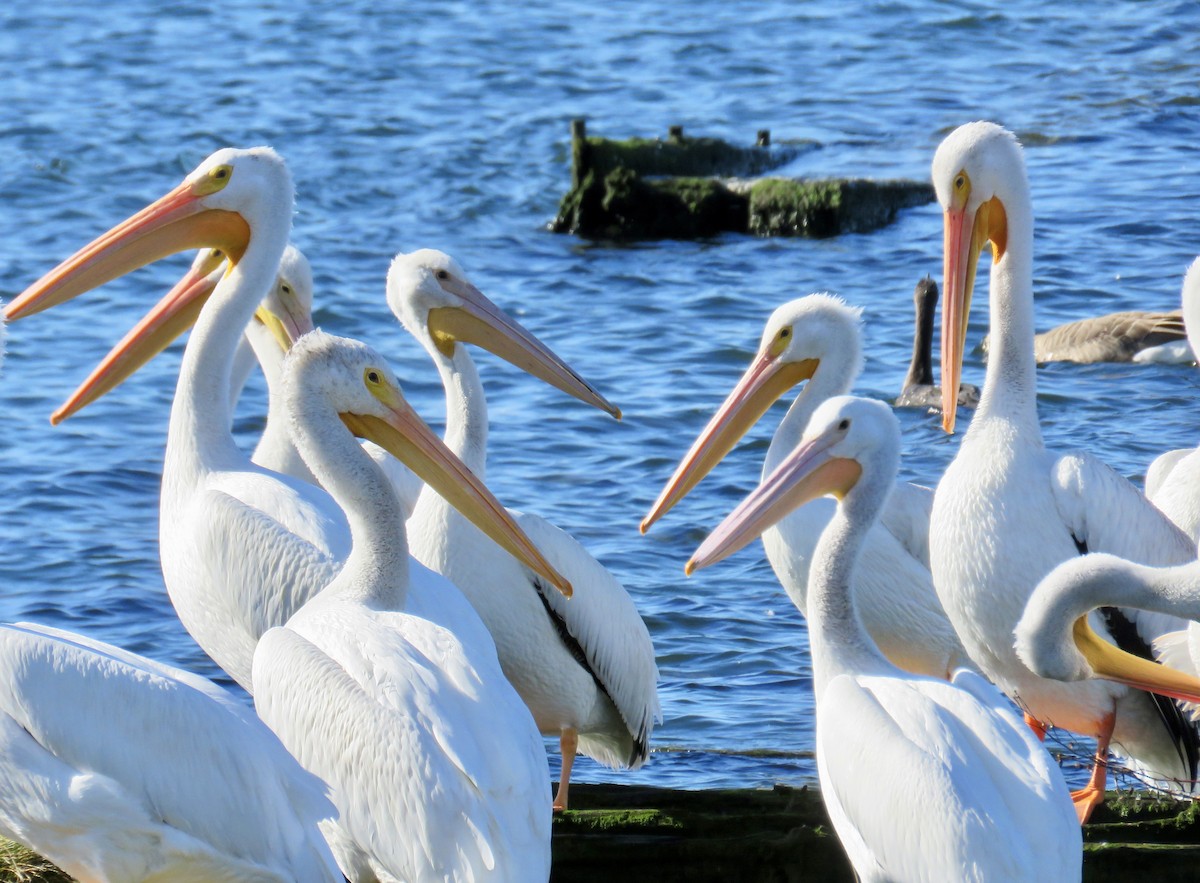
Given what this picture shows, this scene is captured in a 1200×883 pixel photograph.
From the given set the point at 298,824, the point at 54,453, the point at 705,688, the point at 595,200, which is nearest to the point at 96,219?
the point at 595,200

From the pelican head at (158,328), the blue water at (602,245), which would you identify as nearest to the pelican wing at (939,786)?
the blue water at (602,245)

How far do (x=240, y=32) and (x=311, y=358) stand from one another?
14.9 meters

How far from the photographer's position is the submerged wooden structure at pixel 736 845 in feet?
13.2

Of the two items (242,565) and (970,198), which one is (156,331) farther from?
(970,198)

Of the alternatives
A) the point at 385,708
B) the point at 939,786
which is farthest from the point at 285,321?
the point at 939,786

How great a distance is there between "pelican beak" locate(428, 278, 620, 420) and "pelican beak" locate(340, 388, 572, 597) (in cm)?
95

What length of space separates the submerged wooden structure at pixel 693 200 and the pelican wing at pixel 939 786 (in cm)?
851

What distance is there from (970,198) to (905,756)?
2128 millimetres

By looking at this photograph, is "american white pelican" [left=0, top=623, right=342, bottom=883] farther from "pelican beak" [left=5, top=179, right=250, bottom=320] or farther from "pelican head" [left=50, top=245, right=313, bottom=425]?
"pelican head" [left=50, top=245, right=313, bottom=425]

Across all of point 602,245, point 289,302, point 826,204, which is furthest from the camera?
point 602,245

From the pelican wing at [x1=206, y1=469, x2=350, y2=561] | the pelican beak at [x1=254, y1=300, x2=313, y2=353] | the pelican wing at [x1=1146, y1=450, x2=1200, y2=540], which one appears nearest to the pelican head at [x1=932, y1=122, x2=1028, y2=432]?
the pelican wing at [x1=1146, y1=450, x2=1200, y2=540]

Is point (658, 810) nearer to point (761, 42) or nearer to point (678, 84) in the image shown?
point (678, 84)

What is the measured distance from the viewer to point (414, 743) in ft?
11.9

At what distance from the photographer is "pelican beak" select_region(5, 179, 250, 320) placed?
545cm
